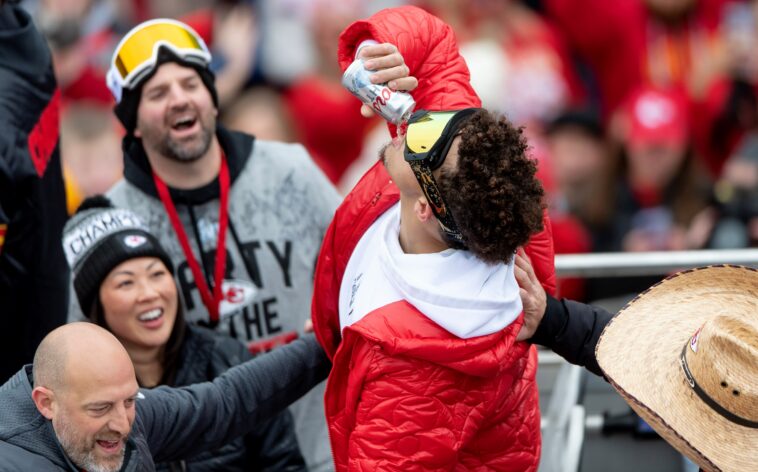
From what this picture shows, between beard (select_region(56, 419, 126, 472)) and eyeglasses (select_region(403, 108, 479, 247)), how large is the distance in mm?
839

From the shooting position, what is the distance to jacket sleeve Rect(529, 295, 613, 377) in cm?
339

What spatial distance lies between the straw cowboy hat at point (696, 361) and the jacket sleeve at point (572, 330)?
177mm

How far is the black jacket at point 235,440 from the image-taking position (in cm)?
391

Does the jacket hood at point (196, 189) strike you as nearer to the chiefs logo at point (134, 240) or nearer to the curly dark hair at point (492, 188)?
the chiefs logo at point (134, 240)

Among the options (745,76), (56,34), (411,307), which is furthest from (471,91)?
(56,34)

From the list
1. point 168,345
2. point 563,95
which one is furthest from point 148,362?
point 563,95

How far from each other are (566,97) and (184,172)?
3376 millimetres

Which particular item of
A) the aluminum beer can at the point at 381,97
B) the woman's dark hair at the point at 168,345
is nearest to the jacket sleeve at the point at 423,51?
the aluminum beer can at the point at 381,97

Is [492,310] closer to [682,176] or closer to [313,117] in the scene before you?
[682,176]

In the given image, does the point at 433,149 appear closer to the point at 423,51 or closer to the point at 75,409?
the point at 423,51

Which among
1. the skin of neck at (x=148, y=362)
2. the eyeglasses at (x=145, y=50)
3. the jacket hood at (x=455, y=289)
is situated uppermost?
the eyeglasses at (x=145, y=50)

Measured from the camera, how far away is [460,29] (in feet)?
23.9

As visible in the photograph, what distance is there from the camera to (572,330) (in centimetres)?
342

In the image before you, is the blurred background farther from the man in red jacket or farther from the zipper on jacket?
the man in red jacket
